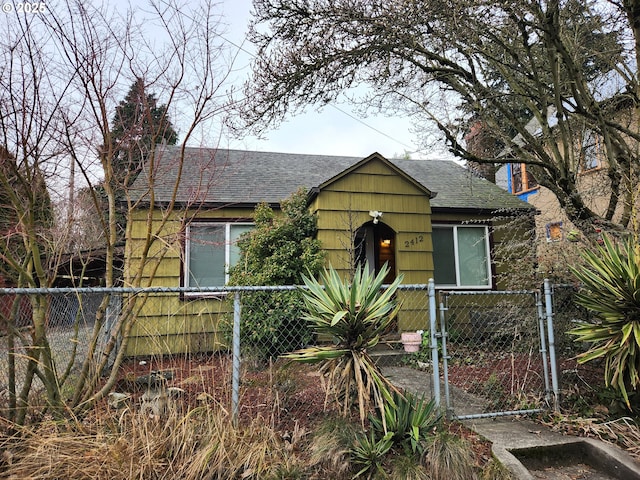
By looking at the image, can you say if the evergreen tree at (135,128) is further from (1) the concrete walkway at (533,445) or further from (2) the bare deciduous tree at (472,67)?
(1) the concrete walkway at (533,445)

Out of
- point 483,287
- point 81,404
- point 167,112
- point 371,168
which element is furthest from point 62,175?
→ point 483,287

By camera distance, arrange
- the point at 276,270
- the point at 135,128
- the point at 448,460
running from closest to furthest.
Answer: the point at 448,460, the point at 135,128, the point at 276,270

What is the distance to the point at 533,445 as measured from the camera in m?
3.33

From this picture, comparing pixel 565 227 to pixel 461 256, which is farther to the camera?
pixel 461 256

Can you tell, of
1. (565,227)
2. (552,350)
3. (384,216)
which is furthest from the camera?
(384,216)

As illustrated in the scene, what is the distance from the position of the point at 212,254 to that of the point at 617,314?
6666 mm

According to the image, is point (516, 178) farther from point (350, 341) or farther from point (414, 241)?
point (350, 341)

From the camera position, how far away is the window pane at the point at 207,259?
25.1 ft

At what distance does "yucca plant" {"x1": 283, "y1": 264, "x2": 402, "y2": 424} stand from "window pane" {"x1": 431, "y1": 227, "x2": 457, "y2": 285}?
18.5 feet

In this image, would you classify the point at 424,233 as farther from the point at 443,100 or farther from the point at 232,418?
the point at 232,418

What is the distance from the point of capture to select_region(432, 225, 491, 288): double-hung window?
855 centimetres

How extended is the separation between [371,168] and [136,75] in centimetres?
476

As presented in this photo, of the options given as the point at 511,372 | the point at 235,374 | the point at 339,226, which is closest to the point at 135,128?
the point at 235,374

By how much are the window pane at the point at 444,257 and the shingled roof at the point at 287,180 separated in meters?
0.65
